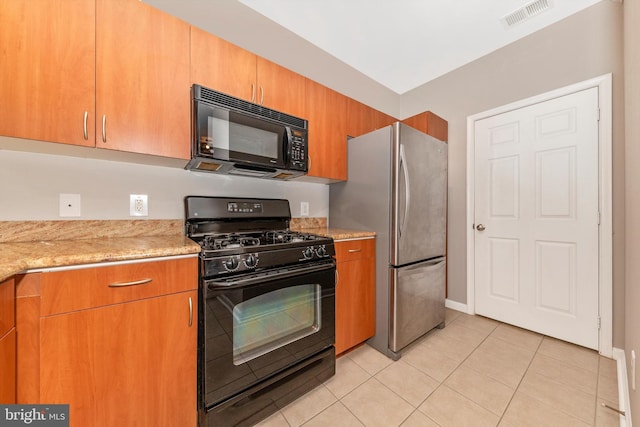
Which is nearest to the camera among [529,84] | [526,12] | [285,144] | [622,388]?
[622,388]

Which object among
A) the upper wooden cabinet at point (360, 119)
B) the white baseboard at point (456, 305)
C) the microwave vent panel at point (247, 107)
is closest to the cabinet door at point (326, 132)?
the upper wooden cabinet at point (360, 119)

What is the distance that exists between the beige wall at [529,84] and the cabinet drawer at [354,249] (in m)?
1.36

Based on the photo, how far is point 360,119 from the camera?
2.30m

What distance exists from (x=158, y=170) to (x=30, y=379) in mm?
1151

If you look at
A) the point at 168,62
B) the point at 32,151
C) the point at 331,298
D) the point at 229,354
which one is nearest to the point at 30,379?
the point at 229,354

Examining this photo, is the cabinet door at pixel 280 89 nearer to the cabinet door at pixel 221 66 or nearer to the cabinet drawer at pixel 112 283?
the cabinet door at pixel 221 66

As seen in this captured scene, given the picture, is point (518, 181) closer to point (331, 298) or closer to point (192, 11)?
point (331, 298)

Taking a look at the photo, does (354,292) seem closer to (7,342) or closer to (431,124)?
(7,342)

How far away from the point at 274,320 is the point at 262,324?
0.07 m

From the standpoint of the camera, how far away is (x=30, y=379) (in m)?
0.83

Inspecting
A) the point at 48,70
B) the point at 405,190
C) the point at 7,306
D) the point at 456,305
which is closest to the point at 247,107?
the point at 48,70

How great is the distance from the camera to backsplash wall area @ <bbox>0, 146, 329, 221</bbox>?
123cm

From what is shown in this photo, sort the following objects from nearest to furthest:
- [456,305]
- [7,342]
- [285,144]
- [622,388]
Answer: [7,342]
[622,388]
[285,144]
[456,305]

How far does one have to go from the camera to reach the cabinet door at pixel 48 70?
3.23 ft
